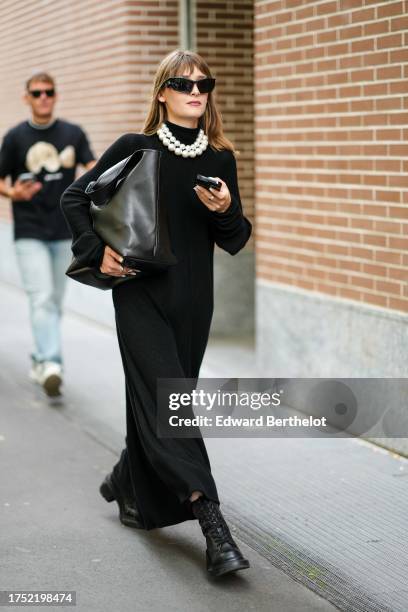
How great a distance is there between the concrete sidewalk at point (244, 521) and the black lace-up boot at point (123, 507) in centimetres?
6

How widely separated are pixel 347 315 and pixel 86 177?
8.84 feet

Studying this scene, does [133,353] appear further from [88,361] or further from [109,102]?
[109,102]

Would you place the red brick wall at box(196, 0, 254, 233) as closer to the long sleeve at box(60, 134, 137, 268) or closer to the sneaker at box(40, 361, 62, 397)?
the sneaker at box(40, 361, 62, 397)

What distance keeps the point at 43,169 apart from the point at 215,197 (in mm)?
3774

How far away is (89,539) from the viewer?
5086 millimetres

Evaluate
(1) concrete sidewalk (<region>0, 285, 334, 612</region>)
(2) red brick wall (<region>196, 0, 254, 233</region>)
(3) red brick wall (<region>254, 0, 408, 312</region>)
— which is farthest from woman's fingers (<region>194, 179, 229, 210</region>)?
(2) red brick wall (<region>196, 0, 254, 233</region>)

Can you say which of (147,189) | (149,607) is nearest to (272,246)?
(147,189)

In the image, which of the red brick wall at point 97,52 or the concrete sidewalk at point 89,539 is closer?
the concrete sidewalk at point 89,539

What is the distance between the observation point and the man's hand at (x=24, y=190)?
7676 mm

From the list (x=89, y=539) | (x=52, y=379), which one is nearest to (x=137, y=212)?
(x=89, y=539)

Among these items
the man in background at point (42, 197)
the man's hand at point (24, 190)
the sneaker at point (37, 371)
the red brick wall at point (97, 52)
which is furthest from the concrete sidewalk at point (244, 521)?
the red brick wall at point (97, 52)

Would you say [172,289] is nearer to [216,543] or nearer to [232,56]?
[216,543]

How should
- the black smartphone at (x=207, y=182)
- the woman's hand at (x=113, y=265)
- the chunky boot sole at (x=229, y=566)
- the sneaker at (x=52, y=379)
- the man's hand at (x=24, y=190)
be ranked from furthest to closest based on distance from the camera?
the sneaker at (x=52, y=379)
the man's hand at (x=24, y=190)
the woman's hand at (x=113, y=265)
the chunky boot sole at (x=229, y=566)
the black smartphone at (x=207, y=182)

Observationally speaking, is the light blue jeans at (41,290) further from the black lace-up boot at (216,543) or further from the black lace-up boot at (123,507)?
the black lace-up boot at (216,543)
